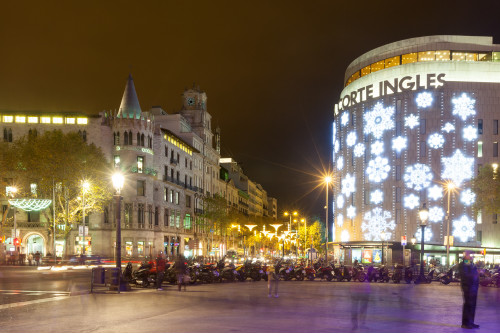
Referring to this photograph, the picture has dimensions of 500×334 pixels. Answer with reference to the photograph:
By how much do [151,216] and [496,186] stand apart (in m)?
46.4

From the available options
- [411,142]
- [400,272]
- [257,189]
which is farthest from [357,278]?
[257,189]

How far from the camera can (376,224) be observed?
7962 centimetres

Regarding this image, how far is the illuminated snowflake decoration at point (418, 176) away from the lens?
7519cm

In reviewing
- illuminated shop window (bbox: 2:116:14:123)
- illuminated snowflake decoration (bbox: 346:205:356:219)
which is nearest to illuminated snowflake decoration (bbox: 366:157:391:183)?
illuminated snowflake decoration (bbox: 346:205:356:219)

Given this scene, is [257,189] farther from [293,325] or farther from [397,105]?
[293,325]

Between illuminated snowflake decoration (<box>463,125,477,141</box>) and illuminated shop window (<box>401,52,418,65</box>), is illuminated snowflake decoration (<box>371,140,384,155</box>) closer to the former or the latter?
illuminated snowflake decoration (<box>463,125,477,141</box>)

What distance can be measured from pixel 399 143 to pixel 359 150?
7.73 metres

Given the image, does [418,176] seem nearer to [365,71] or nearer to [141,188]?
[365,71]

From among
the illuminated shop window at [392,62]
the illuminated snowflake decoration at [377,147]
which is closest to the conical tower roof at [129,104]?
the illuminated snowflake decoration at [377,147]

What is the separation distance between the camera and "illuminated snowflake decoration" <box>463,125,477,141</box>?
73750 mm

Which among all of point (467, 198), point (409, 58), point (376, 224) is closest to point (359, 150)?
point (376, 224)

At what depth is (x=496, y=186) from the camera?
51.3m

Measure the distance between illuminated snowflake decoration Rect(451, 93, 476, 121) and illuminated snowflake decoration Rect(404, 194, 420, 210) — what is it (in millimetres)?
12457

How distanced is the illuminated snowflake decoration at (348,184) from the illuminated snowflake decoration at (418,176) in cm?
993
